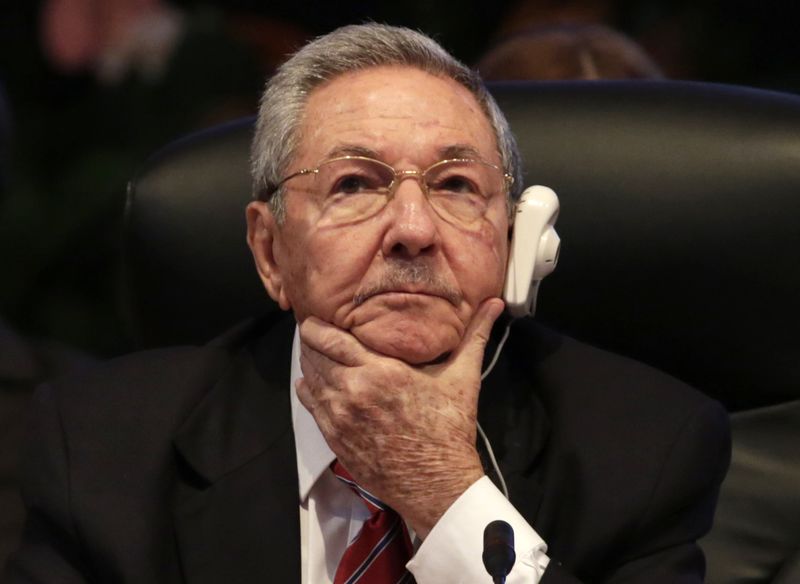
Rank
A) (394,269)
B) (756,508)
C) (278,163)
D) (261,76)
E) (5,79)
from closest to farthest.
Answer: (394,269) → (278,163) → (756,508) → (261,76) → (5,79)

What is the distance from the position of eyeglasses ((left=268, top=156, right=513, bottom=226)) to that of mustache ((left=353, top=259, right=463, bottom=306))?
8 centimetres

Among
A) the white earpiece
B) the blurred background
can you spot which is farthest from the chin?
the blurred background

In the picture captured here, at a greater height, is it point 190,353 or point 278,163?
point 278,163

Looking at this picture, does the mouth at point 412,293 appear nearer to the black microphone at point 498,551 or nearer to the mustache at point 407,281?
the mustache at point 407,281

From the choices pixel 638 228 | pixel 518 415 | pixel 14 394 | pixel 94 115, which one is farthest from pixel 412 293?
pixel 94 115

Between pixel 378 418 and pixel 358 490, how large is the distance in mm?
132

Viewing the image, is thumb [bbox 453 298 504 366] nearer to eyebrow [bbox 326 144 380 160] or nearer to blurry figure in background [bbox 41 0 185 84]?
eyebrow [bbox 326 144 380 160]

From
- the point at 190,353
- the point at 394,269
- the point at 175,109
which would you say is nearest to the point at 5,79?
the point at 175,109

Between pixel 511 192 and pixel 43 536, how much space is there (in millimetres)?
732

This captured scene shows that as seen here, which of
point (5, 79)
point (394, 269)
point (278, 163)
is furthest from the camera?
point (5, 79)

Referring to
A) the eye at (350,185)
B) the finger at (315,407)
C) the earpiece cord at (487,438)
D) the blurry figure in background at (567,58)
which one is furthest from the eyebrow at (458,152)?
the blurry figure in background at (567,58)

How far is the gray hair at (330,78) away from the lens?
191 cm

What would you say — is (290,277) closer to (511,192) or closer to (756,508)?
(511,192)

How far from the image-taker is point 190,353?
198cm
